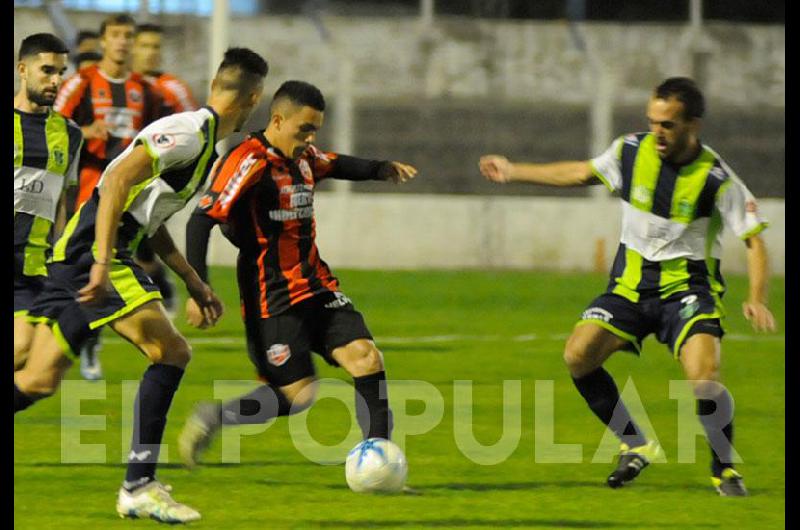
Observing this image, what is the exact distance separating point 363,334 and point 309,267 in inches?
16.3

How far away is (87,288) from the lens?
20.5 ft

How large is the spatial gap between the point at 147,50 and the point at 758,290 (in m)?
6.79

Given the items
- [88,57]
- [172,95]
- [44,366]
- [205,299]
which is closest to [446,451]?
[205,299]

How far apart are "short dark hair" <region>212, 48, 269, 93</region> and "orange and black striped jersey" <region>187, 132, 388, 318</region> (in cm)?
56

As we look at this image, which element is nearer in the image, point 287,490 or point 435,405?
point 287,490

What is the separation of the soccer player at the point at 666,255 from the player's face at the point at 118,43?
4.84 m

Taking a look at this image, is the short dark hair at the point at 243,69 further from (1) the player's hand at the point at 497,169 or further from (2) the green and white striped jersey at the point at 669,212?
(2) the green and white striped jersey at the point at 669,212

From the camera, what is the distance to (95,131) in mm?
11625

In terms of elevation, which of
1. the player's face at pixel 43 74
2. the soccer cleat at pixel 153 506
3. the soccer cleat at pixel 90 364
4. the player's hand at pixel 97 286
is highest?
the player's face at pixel 43 74

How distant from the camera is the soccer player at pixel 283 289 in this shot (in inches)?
286

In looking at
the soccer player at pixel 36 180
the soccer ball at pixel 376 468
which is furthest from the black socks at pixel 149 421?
the soccer player at pixel 36 180

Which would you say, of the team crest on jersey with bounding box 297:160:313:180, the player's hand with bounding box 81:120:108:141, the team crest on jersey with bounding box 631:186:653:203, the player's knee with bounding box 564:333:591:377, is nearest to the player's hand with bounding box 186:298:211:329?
the team crest on jersey with bounding box 297:160:313:180
